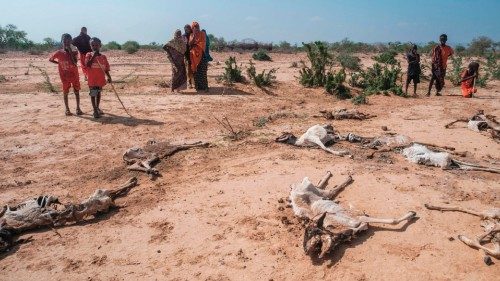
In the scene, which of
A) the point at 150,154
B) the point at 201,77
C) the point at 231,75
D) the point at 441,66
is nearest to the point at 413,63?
the point at 441,66

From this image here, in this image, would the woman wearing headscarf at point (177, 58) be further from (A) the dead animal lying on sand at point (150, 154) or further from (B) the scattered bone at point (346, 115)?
(A) the dead animal lying on sand at point (150, 154)

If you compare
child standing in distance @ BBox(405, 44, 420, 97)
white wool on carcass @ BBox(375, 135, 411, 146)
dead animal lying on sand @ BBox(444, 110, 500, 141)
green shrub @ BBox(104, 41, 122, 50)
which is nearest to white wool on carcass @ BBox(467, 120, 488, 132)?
dead animal lying on sand @ BBox(444, 110, 500, 141)

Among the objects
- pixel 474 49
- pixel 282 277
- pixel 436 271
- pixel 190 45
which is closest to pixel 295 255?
pixel 282 277

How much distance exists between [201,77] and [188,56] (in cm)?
65

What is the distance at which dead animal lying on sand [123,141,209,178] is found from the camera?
5.35 meters

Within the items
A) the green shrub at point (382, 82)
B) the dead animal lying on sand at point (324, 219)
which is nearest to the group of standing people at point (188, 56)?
the green shrub at point (382, 82)

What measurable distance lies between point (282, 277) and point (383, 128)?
4489 mm

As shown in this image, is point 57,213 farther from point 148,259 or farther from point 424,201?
point 424,201

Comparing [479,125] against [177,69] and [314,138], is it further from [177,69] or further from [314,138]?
[177,69]

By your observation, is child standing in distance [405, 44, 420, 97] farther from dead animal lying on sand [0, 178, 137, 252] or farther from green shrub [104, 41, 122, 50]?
green shrub [104, 41, 122, 50]

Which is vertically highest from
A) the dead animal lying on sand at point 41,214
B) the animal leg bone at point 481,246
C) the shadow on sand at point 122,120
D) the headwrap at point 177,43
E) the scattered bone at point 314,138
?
the headwrap at point 177,43

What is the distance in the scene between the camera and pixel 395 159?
5.36 m

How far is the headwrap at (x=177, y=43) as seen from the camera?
10.1m

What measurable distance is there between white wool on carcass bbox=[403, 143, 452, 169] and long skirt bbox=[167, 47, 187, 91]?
6692 mm
